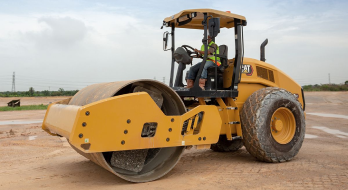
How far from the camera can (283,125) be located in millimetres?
6473

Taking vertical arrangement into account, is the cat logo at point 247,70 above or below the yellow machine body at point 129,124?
above

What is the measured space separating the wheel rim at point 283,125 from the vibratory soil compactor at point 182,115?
0.02 meters

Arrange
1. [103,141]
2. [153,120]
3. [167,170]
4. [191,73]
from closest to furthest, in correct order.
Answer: [103,141], [153,120], [167,170], [191,73]

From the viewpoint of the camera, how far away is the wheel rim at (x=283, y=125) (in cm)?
619

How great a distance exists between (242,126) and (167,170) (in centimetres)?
166

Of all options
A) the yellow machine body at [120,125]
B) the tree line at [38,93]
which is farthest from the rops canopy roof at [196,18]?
the tree line at [38,93]

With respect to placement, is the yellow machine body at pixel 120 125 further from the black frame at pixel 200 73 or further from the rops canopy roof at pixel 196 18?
the rops canopy roof at pixel 196 18

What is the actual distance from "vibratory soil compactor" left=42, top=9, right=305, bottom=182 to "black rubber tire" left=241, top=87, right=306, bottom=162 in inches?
0.6

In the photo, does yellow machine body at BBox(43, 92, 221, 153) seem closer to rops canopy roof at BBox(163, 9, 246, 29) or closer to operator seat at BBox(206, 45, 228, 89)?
operator seat at BBox(206, 45, 228, 89)

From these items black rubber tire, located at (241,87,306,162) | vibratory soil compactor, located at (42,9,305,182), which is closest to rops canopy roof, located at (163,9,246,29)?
vibratory soil compactor, located at (42,9,305,182)

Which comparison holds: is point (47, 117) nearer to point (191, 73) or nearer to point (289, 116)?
point (191, 73)

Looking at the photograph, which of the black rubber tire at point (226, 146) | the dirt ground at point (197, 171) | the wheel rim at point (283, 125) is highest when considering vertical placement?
the wheel rim at point (283, 125)

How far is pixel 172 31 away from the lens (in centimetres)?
685

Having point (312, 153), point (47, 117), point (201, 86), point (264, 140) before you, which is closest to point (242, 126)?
point (264, 140)
